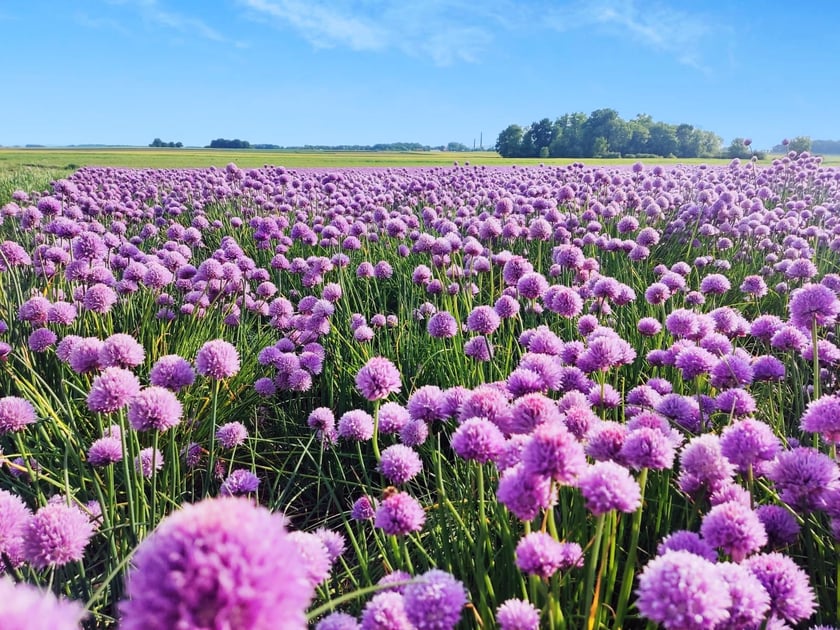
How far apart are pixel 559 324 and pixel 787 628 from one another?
273 centimetres

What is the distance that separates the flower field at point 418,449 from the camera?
100 cm

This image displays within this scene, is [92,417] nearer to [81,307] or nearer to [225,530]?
[81,307]

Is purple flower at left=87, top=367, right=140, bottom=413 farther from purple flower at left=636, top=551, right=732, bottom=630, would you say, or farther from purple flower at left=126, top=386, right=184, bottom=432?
purple flower at left=636, top=551, right=732, bottom=630

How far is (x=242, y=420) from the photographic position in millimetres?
3316

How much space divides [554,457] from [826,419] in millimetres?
994

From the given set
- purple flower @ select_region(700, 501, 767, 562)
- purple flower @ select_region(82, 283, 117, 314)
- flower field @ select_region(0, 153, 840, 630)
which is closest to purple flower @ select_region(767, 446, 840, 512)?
flower field @ select_region(0, 153, 840, 630)

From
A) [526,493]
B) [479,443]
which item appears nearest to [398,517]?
[479,443]

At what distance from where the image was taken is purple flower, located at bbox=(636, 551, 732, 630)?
0.91 metres

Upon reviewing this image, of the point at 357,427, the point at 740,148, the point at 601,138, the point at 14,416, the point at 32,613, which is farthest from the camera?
the point at 601,138

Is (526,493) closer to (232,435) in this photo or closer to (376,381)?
(376,381)

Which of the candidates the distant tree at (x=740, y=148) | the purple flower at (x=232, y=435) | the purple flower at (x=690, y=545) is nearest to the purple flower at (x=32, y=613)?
the purple flower at (x=690, y=545)

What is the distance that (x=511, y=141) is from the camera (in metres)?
53.2

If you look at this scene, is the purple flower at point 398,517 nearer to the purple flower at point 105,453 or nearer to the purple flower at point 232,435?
the purple flower at point 105,453

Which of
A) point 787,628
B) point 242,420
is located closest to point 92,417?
point 242,420
